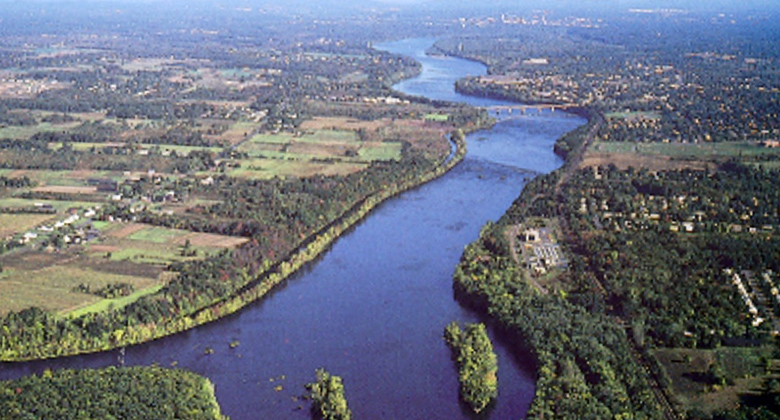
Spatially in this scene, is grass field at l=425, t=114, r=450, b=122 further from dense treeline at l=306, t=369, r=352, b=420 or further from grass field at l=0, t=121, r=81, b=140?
dense treeline at l=306, t=369, r=352, b=420

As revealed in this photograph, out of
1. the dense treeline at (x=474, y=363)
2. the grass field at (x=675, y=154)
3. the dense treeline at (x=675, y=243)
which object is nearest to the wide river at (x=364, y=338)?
the dense treeline at (x=474, y=363)

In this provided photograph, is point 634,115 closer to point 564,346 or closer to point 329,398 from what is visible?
point 564,346

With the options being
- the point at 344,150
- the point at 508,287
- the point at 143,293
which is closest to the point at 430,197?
the point at 344,150

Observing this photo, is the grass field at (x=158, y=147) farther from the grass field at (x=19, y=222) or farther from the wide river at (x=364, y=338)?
the wide river at (x=364, y=338)

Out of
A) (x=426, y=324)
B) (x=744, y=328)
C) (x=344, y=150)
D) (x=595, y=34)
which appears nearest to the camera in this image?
(x=744, y=328)

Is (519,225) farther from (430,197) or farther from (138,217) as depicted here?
(138,217)
